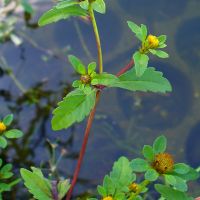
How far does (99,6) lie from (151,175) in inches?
17.0

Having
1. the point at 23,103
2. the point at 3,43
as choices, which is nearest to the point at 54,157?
the point at 23,103

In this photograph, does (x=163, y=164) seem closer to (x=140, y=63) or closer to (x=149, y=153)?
(x=149, y=153)

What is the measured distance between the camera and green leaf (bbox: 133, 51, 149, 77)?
105 centimetres

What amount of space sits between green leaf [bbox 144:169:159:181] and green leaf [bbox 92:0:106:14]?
0.41 m

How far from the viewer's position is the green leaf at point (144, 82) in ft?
3.81

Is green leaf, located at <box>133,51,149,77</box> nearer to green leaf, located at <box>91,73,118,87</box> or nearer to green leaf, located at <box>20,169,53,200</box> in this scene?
green leaf, located at <box>91,73,118,87</box>

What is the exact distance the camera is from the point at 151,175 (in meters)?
1.06

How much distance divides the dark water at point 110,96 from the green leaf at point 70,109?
68 cm

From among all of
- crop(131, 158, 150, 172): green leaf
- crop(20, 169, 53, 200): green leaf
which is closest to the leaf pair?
crop(20, 169, 53, 200): green leaf

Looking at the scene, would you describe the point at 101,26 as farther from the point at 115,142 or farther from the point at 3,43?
the point at 115,142

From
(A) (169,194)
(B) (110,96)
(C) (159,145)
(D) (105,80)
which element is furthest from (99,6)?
(B) (110,96)

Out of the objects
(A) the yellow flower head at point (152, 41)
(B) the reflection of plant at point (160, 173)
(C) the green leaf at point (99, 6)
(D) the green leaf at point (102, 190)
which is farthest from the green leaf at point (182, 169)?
(C) the green leaf at point (99, 6)

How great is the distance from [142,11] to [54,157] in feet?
3.24

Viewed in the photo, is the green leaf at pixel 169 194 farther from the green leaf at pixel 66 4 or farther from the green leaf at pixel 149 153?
the green leaf at pixel 66 4
